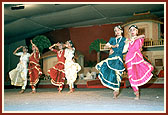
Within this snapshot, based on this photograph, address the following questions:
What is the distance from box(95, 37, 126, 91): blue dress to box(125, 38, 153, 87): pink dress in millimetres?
229

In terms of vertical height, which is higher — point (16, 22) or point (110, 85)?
point (16, 22)

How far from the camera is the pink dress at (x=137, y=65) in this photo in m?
4.76

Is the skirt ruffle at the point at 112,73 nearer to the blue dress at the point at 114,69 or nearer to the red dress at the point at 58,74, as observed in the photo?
the blue dress at the point at 114,69

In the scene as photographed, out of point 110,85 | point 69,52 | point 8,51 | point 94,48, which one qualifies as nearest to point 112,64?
point 110,85

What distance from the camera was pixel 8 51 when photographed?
1372cm

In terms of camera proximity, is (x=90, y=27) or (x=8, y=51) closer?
(x=90, y=27)

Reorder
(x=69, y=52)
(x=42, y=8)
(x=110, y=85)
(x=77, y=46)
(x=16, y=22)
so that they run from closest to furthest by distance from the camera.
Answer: (x=110, y=85) < (x=69, y=52) < (x=42, y=8) < (x=16, y=22) < (x=77, y=46)

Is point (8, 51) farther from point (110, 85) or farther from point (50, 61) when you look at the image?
point (110, 85)

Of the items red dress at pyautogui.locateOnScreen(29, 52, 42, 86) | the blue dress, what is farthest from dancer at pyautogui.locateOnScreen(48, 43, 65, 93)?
the blue dress

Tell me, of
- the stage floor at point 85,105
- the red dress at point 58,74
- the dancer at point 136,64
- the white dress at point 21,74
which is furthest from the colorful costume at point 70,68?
the dancer at point 136,64

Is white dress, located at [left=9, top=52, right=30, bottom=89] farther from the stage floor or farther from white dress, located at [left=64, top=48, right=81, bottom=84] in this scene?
the stage floor

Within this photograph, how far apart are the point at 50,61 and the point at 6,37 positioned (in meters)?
3.02

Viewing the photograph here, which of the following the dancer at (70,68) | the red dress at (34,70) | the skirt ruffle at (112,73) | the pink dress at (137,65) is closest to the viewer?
the pink dress at (137,65)

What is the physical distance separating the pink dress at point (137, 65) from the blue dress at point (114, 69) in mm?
229
